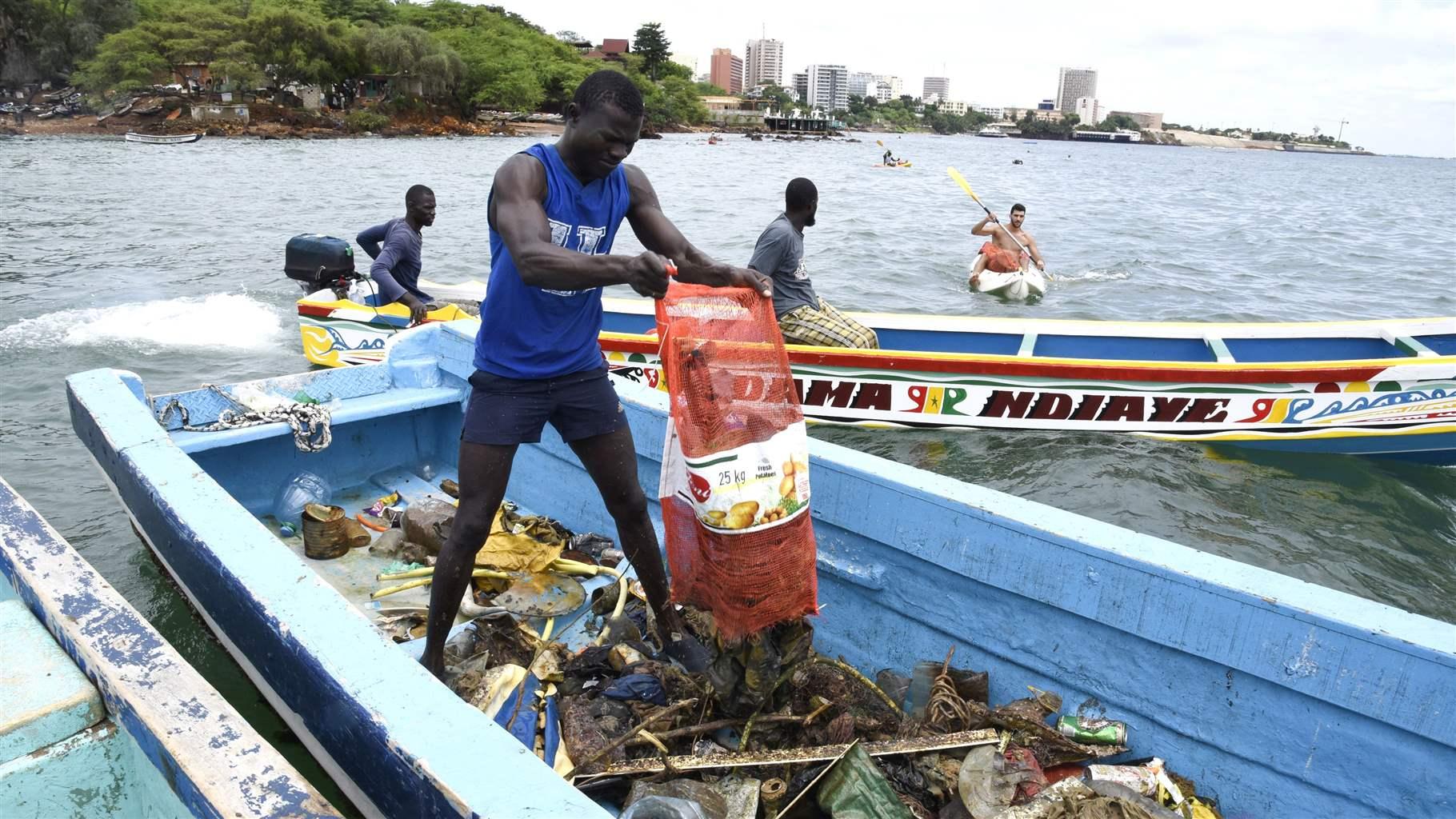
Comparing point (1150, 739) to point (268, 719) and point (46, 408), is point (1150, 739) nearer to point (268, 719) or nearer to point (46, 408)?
point (268, 719)

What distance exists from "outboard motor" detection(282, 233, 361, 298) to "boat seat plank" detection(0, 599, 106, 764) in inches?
290

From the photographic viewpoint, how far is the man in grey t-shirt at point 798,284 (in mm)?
5909

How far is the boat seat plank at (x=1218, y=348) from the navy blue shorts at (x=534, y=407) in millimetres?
6486

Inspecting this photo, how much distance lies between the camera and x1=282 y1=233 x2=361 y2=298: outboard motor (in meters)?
9.16

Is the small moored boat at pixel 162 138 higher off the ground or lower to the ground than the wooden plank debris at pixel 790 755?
higher

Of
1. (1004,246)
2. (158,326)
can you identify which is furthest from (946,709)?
(1004,246)

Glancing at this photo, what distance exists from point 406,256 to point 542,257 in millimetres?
6326

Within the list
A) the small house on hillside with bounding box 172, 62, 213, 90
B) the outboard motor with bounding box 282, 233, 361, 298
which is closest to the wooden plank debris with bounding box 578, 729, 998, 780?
the outboard motor with bounding box 282, 233, 361, 298

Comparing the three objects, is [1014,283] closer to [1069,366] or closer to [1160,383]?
[1160,383]

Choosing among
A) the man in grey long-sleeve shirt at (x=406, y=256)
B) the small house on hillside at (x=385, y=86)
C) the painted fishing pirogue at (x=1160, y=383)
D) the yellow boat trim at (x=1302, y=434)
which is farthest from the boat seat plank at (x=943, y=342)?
the small house on hillside at (x=385, y=86)

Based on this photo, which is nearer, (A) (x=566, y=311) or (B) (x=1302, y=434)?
(A) (x=566, y=311)

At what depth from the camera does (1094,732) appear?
9.31 ft

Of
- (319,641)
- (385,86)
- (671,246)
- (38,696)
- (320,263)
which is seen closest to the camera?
(38,696)

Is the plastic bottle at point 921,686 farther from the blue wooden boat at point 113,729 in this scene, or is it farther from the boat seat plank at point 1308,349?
the boat seat plank at point 1308,349
